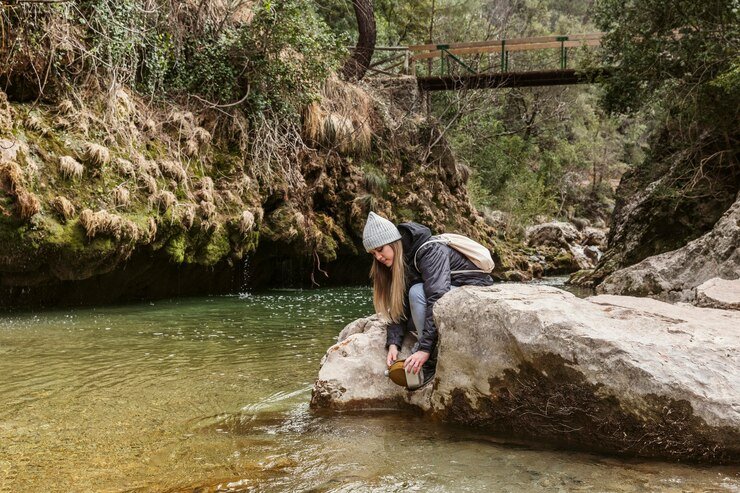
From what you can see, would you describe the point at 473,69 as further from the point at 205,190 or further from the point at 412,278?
the point at 412,278

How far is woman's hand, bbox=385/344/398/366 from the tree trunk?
50.4ft

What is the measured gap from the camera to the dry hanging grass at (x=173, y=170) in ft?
37.9

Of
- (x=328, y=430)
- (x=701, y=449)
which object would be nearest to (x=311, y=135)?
(x=328, y=430)

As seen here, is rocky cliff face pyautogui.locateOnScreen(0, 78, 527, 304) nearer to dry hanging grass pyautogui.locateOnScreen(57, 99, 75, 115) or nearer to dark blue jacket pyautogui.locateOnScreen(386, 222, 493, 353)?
dry hanging grass pyautogui.locateOnScreen(57, 99, 75, 115)

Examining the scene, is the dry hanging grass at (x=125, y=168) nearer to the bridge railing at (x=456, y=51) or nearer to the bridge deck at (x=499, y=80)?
the bridge railing at (x=456, y=51)

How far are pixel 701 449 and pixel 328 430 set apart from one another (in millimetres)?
2239

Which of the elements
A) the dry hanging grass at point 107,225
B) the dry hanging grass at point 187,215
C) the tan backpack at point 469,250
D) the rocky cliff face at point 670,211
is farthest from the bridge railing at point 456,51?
the tan backpack at point 469,250

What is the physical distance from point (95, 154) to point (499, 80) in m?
16.3

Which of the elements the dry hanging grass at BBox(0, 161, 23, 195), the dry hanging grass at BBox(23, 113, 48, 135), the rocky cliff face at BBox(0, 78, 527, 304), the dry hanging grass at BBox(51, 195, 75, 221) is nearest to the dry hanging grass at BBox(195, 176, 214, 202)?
the rocky cliff face at BBox(0, 78, 527, 304)

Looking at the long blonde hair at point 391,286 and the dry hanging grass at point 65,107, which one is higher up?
the dry hanging grass at point 65,107

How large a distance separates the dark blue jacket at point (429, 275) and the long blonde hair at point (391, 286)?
0.22 ft

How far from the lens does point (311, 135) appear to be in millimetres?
16000

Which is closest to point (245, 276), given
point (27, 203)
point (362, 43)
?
point (27, 203)

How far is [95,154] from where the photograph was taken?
10078mm
